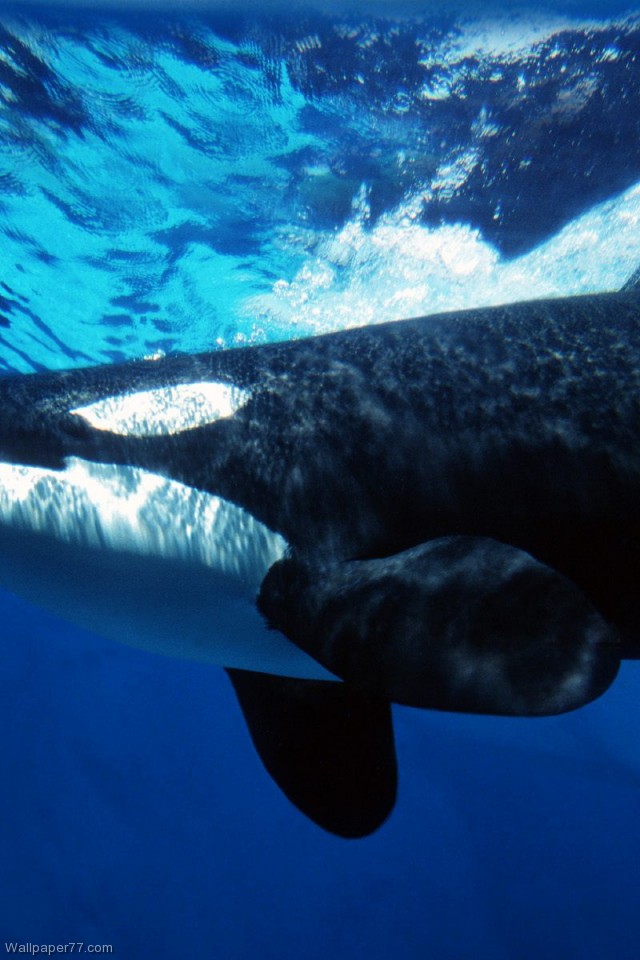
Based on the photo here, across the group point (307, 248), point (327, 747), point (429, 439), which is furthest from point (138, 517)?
point (307, 248)

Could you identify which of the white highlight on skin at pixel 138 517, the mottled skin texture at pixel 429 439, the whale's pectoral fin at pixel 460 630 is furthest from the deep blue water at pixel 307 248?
the whale's pectoral fin at pixel 460 630

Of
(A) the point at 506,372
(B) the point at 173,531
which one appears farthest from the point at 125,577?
(A) the point at 506,372

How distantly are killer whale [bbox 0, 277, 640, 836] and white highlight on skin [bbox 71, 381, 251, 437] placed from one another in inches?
0.4

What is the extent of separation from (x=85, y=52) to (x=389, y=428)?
8.34 meters

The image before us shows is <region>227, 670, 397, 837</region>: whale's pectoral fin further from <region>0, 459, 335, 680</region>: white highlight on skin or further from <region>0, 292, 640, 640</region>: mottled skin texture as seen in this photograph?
<region>0, 292, 640, 640</region>: mottled skin texture

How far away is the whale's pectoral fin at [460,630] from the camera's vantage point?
6.31 feet

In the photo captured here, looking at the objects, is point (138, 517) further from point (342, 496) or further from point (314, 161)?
point (314, 161)

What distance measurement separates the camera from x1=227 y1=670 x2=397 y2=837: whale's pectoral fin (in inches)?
132

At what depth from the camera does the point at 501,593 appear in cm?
220

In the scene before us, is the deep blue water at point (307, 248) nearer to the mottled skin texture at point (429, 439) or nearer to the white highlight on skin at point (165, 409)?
the mottled skin texture at point (429, 439)

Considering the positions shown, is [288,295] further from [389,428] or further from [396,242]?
[389,428]

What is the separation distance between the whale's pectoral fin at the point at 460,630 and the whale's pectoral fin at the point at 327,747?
1.32 metres

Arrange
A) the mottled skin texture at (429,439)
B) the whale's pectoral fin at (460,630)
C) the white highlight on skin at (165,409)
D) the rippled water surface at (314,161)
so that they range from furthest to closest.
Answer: the rippled water surface at (314,161)
the white highlight on skin at (165,409)
the mottled skin texture at (429,439)
the whale's pectoral fin at (460,630)

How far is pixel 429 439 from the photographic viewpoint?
2.77 metres
